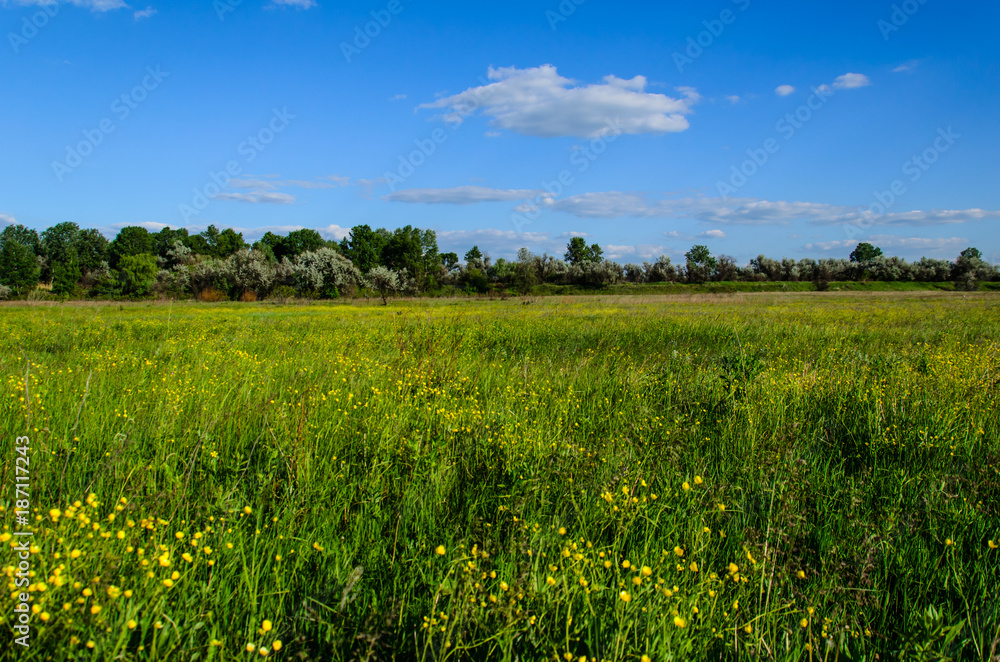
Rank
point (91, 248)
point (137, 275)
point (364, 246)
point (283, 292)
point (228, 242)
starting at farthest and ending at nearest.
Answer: point (91, 248) < point (228, 242) < point (364, 246) < point (137, 275) < point (283, 292)

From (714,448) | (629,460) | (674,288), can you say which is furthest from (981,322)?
(674,288)

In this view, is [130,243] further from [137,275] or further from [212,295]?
[212,295]

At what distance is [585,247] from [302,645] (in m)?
100.0

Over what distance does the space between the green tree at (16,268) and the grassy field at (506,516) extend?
100 metres

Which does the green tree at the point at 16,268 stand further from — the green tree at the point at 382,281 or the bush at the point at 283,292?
the green tree at the point at 382,281

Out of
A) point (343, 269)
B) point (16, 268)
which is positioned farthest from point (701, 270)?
point (16, 268)

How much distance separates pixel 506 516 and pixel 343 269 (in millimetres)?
55101

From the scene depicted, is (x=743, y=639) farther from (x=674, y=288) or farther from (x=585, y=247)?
(x=585, y=247)

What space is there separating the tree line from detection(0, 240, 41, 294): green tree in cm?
16

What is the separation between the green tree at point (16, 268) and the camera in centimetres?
7881

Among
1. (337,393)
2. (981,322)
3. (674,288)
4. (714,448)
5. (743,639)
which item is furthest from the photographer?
(674,288)

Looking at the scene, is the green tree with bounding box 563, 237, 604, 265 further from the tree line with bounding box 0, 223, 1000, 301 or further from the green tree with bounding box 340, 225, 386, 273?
the green tree with bounding box 340, 225, 386, 273

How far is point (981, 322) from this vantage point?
17.4 m

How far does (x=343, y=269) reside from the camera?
55.1 m
